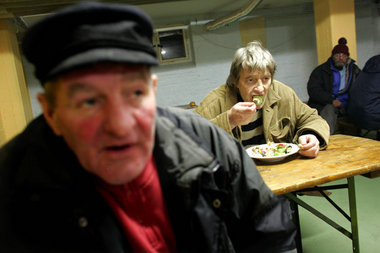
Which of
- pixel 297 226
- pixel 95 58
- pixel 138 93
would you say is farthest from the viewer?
pixel 297 226

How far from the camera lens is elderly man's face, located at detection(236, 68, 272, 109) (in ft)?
6.93

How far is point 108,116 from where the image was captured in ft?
2.30

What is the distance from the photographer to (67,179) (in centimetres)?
78

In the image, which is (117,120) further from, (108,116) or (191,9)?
(191,9)

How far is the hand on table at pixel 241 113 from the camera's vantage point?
1896 mm

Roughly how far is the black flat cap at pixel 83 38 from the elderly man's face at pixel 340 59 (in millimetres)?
5268

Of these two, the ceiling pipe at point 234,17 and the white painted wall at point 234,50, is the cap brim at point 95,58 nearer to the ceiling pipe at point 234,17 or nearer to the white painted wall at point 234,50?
the ceiling pipe at point 234,17

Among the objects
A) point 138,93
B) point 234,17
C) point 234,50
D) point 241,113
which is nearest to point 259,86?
point 241,113

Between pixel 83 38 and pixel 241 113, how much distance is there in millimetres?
1392

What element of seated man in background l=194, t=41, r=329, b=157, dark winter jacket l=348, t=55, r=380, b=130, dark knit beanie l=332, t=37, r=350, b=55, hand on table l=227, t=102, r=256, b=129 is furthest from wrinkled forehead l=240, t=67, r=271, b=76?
dark knit beanie l=332, t=37, r=350, b=55

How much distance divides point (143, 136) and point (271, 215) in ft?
2.00

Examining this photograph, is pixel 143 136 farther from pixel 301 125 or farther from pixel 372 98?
pixel 372 98

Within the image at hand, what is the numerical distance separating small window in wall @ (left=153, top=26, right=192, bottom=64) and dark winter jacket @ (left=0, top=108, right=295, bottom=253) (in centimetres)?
622

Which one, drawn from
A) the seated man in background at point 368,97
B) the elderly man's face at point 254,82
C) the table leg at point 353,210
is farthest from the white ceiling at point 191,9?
the table leg at point 353,210
